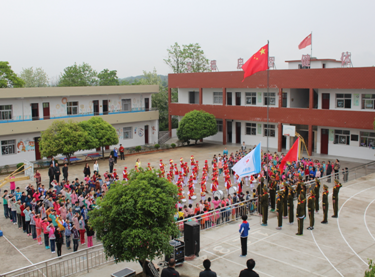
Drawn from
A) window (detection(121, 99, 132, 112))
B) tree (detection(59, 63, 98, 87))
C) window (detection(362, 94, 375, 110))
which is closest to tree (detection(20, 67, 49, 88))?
tree (detection(59, 63, 98, 87))

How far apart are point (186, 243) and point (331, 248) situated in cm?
480

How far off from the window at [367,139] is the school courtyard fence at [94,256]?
807 cm

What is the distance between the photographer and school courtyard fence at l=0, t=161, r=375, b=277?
1080cm

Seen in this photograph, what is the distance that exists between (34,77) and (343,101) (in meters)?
70.0

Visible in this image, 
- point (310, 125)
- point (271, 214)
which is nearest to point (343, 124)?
point (310, 125)

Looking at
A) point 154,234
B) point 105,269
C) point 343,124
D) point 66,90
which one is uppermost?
point 66,90

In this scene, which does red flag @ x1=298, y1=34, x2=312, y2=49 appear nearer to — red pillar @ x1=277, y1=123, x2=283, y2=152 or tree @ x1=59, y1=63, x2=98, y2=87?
red pillar @ x1=277, y1=123, x2=283, y2=152

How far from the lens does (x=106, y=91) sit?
3731 centimetres

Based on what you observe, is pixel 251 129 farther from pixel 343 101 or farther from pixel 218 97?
pixel 343 101

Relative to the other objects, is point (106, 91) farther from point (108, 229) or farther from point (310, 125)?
point (108, 229)

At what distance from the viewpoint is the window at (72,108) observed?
1393 inches

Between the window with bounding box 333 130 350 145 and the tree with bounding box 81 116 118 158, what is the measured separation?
708 inches

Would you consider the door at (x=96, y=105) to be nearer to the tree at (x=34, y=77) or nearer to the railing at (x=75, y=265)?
the railing at (x=75, y=265)

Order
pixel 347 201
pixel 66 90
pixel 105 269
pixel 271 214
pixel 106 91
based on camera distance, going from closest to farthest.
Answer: pixel 105 269
pixel 271 214
pixel 347 201
pixel 66 90
pixel 106 91
